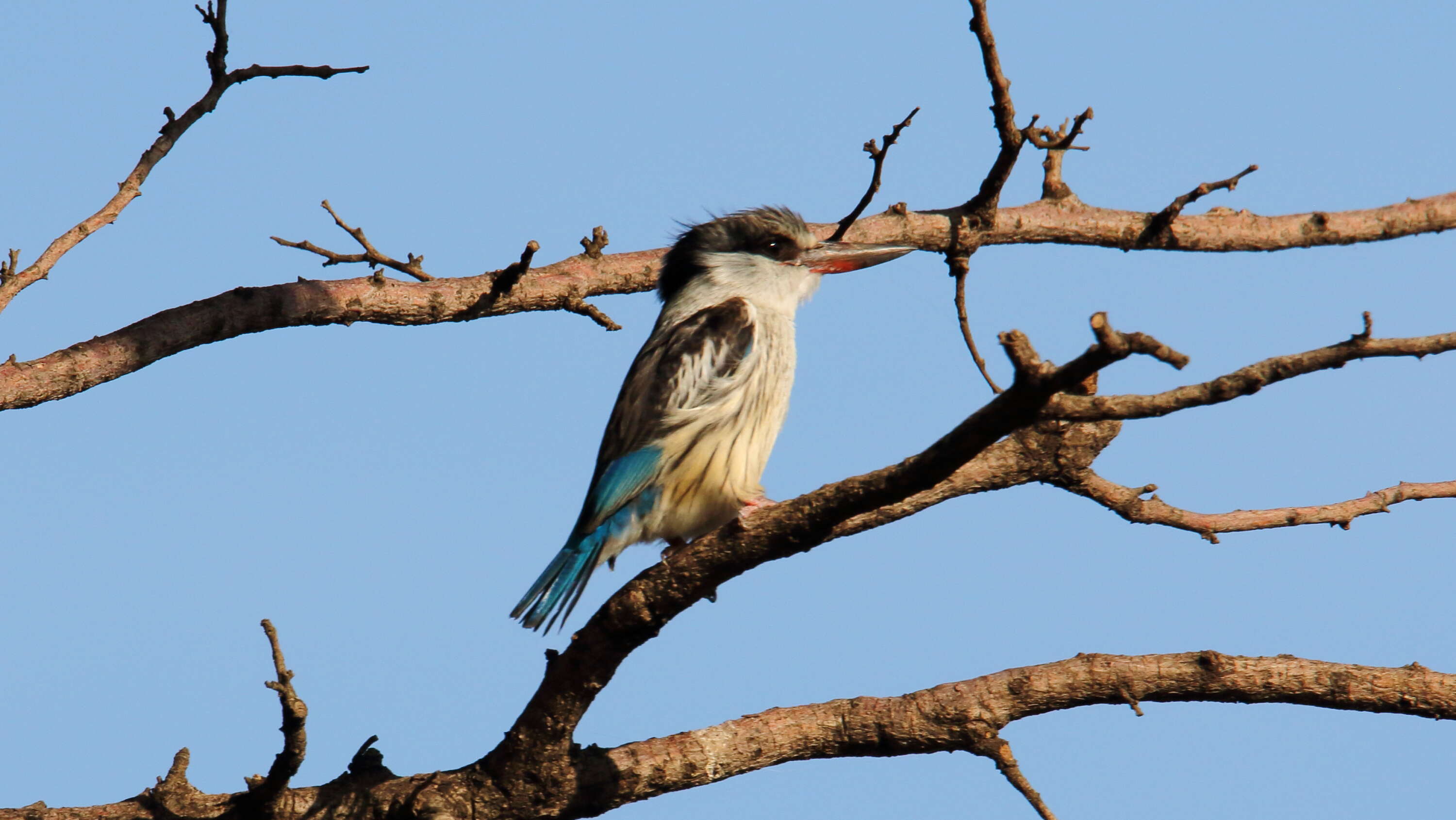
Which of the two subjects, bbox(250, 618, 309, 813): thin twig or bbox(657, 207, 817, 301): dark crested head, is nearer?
bbox(250, 618, 309, 813): thin twig

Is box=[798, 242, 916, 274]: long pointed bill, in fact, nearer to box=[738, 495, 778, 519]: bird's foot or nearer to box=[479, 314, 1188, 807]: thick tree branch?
box=[738, 495, 778, 519]: bird's foot

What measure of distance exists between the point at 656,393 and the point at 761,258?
3.78 feet

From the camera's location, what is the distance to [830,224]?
6.30 m

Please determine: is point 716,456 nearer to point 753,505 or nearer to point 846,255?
point 753,505

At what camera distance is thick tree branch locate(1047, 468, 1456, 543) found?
14.4 ft

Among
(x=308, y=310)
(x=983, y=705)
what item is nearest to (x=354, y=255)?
(x=308, y=310)

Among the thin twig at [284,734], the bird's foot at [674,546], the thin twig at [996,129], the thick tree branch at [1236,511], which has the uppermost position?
the thin twig at [996,129]

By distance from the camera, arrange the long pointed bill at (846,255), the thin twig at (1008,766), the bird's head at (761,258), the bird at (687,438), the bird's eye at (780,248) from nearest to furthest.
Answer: the thin twig at (1008,766)
the bird at (687,438)
the long pointed bill at (846,255)
the bird's head at (761,258)
the bird's eye at (780,248)

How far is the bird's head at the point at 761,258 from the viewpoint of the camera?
19.5 ft

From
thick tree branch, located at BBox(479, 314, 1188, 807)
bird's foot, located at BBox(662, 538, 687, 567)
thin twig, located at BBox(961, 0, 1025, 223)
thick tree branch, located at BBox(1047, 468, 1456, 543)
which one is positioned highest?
thin twig, located at BBox(961, 0, 1025, 223)

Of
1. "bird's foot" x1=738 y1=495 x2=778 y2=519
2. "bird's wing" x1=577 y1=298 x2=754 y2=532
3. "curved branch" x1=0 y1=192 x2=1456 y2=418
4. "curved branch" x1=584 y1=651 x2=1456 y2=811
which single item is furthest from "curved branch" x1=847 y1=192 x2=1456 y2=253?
"curved branch" x1=584 y1=651 x2=1456 y2=811

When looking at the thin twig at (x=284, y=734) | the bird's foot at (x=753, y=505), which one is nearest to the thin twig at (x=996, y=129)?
the bird's foot at (x=753, y=505)

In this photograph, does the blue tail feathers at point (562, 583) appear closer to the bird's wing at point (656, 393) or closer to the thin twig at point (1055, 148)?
the bird's wing at point (656, 393)

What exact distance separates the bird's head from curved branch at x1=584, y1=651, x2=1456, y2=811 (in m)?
2.26
